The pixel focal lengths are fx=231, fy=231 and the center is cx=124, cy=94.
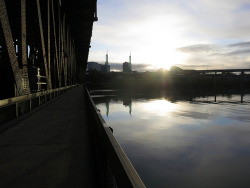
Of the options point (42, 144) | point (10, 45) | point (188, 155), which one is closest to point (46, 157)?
point (42, 144)

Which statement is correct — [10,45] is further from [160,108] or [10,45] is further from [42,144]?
[160,108]

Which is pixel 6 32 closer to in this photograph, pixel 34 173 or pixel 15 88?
pixel 15 88

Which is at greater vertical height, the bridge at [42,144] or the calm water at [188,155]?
the bridge at [42,144]

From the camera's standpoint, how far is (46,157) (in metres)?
4.52

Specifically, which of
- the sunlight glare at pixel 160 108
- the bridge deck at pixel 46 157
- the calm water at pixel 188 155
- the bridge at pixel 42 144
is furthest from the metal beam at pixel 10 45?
the sunlight glare at pixel 160 108

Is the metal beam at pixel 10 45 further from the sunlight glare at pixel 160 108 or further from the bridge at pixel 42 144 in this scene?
the sunlight glare at pixel 160 108

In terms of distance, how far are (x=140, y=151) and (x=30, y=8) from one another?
9.63 meters

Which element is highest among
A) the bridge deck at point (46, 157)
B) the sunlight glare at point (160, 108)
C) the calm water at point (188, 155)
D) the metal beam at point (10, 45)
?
the metal beam at point (10, 45)

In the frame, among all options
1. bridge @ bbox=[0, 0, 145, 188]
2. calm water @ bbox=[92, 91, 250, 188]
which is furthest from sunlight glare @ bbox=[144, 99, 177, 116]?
bridge @ bbox=[0, 0, 145, 188]

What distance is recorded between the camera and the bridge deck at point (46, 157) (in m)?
3.52

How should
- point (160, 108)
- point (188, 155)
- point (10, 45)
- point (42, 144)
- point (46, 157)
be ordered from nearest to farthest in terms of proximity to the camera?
point (46, 157) < point (42, 144) < point (10, 45) < point (188, 155) < point (160, 108)

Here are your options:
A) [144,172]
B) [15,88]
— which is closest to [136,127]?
[144,172]

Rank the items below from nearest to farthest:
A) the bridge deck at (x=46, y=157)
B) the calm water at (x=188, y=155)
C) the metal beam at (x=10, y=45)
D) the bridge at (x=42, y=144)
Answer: the bridge at (x=42, y=144), the bridge deck at (x=46, y=157), the metal beam at (x=10, y=45), the calm water at (x=188, y=155)

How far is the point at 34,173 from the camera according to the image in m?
3.79
